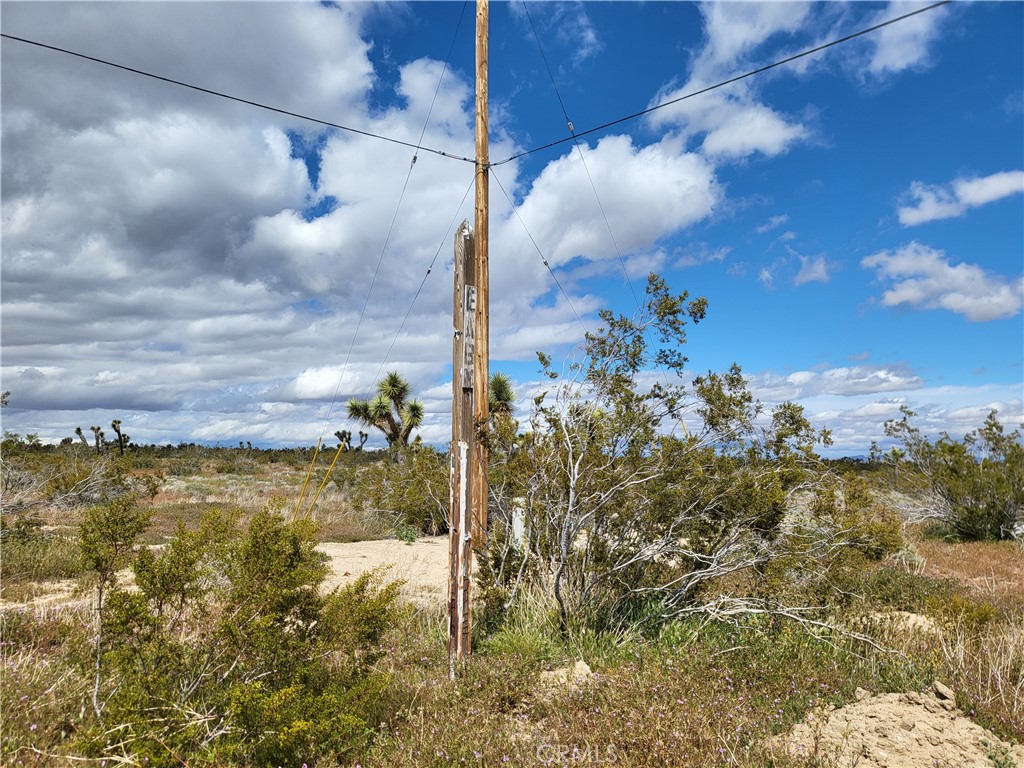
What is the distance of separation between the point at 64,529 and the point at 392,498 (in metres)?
7.62

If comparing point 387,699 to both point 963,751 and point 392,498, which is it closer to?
point 963,751

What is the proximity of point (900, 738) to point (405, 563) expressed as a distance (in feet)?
28.3

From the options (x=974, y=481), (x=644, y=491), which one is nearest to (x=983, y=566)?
(x=974, y=481)

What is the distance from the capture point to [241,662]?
4.22 meters

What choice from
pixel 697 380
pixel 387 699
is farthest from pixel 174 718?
pixel 697 380

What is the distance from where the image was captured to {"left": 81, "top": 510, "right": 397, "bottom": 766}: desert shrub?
3605 millimetres

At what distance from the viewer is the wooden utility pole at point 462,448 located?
18.8 ft

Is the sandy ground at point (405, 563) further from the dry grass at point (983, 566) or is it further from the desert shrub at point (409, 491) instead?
the dry grass at point (983, 566)

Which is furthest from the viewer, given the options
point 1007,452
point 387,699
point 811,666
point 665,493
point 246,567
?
point 1007,452

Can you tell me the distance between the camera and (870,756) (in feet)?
13.4

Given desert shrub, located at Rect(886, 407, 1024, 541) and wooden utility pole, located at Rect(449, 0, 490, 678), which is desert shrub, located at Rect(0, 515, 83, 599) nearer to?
wooden utility pole, located at Rect(449, 0, 490, 678)

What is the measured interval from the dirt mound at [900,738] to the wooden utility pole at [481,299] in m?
3.67

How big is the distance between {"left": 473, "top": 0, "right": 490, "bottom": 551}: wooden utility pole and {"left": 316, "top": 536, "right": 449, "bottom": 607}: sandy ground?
142 centimetres

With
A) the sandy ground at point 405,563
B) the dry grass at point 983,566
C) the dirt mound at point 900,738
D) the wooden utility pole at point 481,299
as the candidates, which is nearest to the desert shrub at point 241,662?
the wooden utility pole at point 481,299
